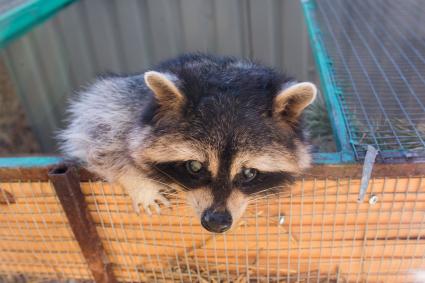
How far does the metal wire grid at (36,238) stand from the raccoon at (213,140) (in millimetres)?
368

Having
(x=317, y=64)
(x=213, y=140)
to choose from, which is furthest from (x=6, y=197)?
(x=317, y=64)

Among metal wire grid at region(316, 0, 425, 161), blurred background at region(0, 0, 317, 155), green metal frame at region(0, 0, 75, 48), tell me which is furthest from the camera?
blurred background at region(0, 0, 317, 155)

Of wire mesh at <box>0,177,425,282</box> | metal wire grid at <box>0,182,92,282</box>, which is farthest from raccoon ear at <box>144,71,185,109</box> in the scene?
metal wire grid at <box>0,182,92,282</box>

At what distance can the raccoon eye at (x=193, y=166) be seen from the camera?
1.74 meters

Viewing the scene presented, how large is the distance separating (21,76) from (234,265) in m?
3.21

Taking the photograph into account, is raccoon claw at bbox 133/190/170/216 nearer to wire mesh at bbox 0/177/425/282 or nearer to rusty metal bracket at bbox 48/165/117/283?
wire mesh at bbox 0/177/425/282

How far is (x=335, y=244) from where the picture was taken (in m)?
2.15

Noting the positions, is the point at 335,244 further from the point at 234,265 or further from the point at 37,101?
the point at 37,101

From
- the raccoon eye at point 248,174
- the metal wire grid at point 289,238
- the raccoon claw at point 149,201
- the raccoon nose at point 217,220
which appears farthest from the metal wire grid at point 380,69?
the raccoon claw at point 149,201

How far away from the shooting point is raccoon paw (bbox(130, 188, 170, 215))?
80.0 inches

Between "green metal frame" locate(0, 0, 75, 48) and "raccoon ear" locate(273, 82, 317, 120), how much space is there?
2062 mm

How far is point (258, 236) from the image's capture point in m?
2.18

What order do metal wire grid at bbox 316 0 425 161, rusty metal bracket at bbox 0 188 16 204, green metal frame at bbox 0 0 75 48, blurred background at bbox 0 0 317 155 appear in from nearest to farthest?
metal wire grid at bbox 316 0 425 161 < rusty metal bracket at bbox 0 188 16 204 < green metal frame at bbox 0 0 75 48 < blurred background at bbox 0 0 317 155

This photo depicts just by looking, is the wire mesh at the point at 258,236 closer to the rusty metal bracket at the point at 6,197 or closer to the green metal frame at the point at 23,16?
the rusty metal bracket at the point at 6,197
